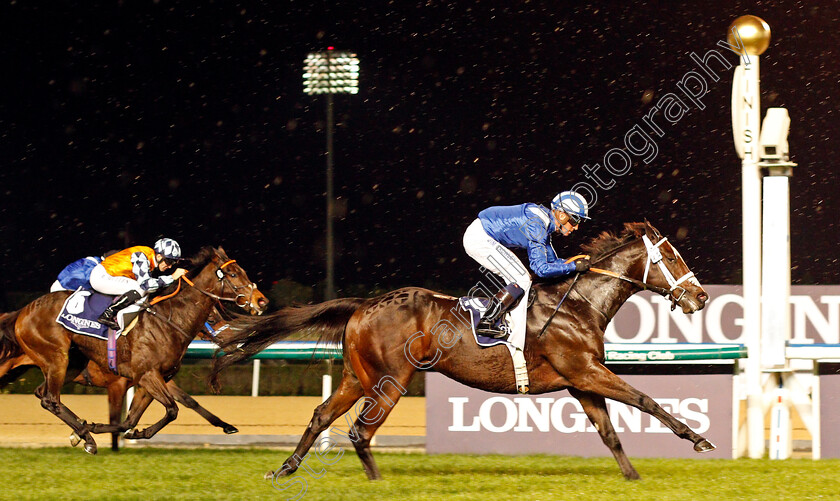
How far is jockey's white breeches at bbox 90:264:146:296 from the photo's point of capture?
22.8 ft

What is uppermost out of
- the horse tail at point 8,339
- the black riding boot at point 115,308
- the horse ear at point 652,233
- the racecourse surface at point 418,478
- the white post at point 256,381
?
the horse ear at point 652,233

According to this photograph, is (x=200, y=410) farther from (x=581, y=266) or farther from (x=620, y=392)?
(x=620, y=392)

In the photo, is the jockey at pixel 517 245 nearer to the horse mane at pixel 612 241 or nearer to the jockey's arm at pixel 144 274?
the horse mane at pixel 612 241

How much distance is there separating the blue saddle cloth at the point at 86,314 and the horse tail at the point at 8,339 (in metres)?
0.56

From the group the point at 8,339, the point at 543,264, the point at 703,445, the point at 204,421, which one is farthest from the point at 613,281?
the point at 204,421

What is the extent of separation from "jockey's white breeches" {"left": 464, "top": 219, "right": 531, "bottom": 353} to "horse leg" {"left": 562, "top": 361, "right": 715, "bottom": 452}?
0.36m

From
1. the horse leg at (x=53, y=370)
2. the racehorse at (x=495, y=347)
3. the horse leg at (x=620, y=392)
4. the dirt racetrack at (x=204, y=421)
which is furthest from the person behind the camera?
the dirt racetrack at (x=204, y=421)

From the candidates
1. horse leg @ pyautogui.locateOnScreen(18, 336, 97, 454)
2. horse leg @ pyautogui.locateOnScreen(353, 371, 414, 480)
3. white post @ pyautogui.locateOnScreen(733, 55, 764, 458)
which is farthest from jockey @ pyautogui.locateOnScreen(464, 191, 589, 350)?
horse leg @ pyautogui.locateOnScreen(18, 336, 97, 454)

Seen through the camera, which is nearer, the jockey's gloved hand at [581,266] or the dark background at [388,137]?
the jockey's gloved hand at [581,266]

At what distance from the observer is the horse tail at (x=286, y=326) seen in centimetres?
573

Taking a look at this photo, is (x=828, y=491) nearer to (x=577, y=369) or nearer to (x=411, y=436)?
(x=577, y=369)

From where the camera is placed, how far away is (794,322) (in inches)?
284

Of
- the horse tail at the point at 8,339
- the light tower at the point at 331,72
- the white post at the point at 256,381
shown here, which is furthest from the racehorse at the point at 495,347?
the light tower at the point at 331,72

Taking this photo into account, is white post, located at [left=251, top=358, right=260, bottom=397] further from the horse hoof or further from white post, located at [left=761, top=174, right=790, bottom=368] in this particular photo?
the horse hoof
